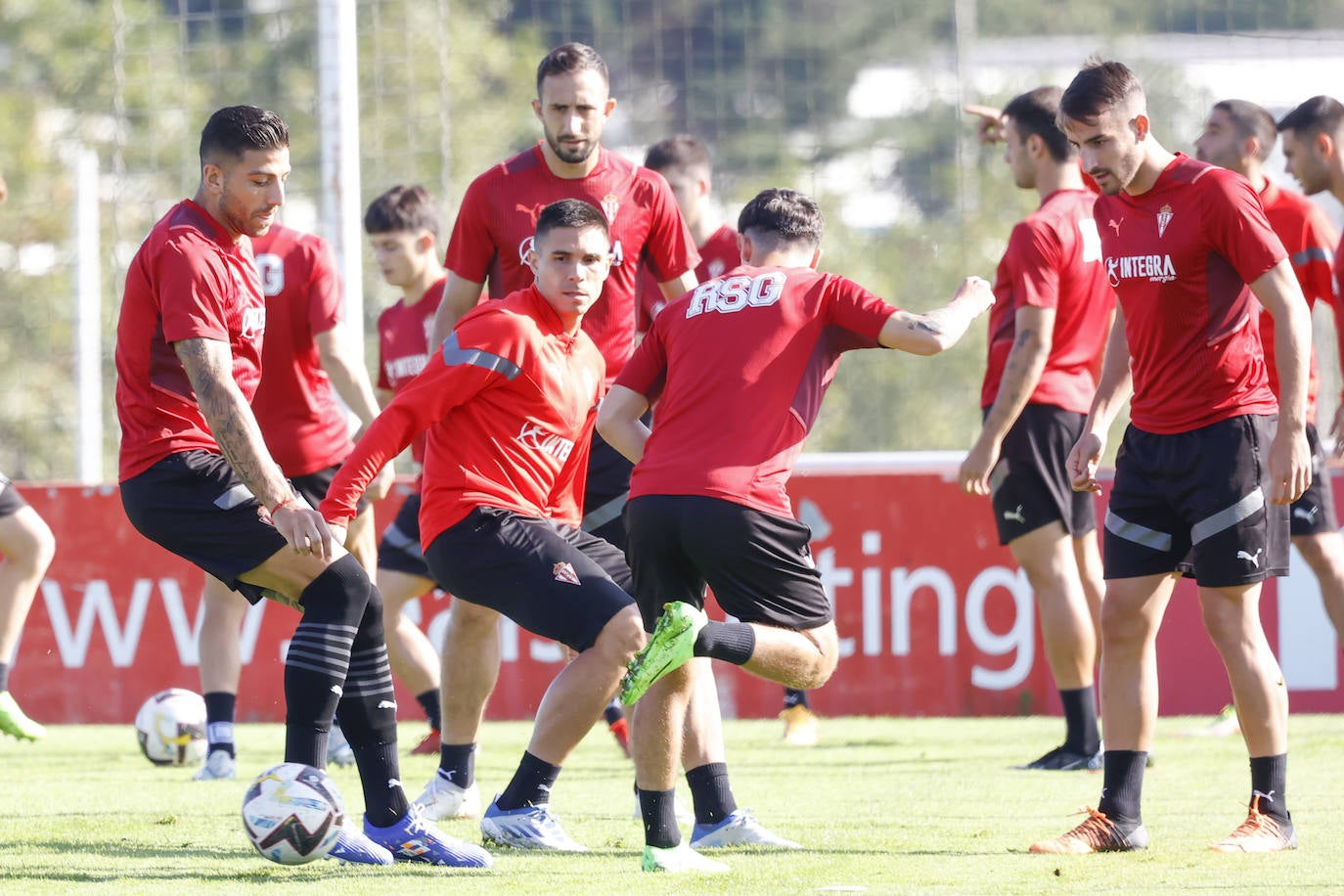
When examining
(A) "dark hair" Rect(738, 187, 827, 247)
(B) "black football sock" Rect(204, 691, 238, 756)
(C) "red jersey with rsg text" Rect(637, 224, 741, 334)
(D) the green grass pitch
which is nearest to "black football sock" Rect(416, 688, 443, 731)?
(D) the green grass pitch

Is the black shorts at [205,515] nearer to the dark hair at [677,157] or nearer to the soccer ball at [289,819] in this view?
the soccer ball at [289,819]

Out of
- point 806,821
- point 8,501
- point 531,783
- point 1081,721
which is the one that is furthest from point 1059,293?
point 8,501

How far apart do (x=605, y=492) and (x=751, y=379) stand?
59.9 inches

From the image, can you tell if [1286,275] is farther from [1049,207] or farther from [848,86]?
[848,86]

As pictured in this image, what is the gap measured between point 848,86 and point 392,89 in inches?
179

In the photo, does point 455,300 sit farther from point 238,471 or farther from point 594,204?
point 238,471

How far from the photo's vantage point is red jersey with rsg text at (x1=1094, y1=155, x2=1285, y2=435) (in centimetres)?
514

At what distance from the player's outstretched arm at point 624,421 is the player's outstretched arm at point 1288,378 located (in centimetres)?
175

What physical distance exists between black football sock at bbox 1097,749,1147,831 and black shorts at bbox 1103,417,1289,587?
53 centimetres

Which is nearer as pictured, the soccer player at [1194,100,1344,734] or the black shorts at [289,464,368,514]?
the soccer player at [1194,100,1344,734]

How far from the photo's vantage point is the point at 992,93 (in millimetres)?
14773

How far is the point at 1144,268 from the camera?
526 centimetres

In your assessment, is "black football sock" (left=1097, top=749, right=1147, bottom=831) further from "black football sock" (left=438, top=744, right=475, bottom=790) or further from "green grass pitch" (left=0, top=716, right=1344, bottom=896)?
"black football sock" (left=438, top=744, right=475, bottom=790)

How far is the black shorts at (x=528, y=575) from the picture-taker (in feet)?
16.6
